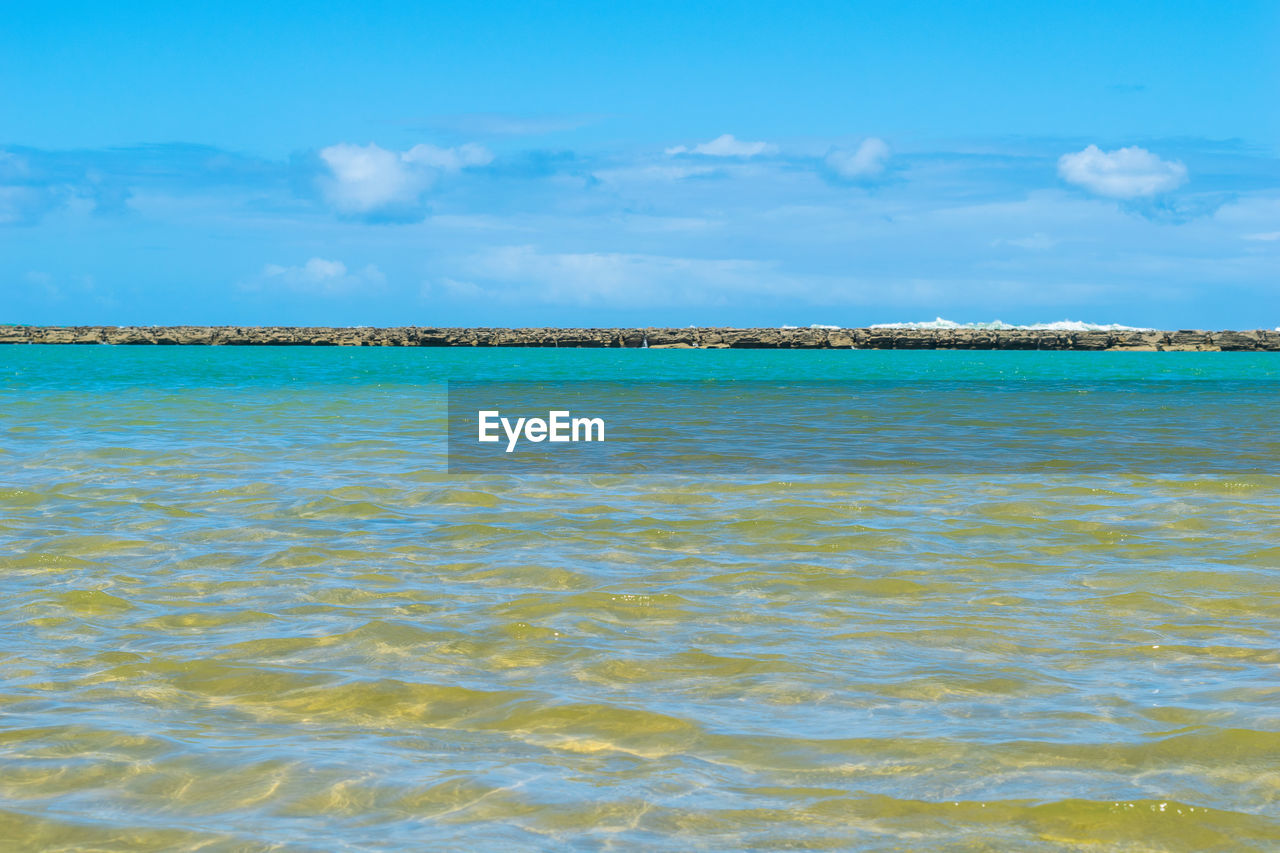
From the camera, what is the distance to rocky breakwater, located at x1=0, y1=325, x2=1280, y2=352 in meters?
178

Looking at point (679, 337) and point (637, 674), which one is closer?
point (637, 674)

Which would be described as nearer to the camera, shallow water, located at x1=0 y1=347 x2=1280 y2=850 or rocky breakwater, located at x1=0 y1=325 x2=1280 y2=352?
shallow water, located at x1=0 y1=347 x2=1280 y2=850

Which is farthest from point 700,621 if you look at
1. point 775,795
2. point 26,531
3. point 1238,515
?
point 1238,515

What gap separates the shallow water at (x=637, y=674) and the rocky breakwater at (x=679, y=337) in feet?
573

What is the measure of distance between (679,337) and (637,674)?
185600 millimetres

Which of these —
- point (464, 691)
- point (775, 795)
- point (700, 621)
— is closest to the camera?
point (775, 795)

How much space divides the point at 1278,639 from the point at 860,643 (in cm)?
205

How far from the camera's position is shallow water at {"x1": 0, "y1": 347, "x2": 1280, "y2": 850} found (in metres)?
3.42

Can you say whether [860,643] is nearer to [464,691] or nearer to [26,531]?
[464,691]

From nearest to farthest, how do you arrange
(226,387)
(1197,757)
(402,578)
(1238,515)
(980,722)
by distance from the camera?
(1197,757) < (980,722) < (402,578) < (1238,515) < (226,387)

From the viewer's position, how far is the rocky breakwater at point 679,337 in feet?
583

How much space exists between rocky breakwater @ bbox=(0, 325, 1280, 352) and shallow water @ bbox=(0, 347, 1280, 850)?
174792 millimetres

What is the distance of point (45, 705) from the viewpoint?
14.5ft

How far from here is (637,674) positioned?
4.95 meters
